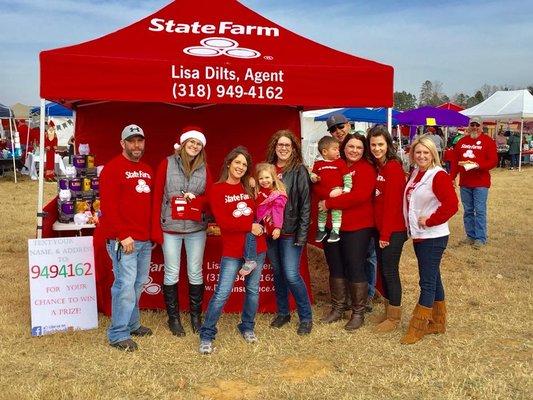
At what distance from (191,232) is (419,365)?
1932 millimetres

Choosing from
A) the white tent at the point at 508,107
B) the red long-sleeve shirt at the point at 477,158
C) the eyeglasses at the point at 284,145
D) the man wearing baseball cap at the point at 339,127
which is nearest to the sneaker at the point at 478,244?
the red long-sleeve shirt at the point at 477,158

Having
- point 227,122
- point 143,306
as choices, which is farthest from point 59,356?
point 227,122

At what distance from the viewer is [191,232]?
421 centimetres

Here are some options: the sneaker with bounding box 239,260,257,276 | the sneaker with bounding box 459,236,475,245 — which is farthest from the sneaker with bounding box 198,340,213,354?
the sneaker with bounding box 459,236,475,245

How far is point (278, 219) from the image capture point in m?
4.13

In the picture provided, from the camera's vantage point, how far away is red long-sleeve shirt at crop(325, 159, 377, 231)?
4.25 m

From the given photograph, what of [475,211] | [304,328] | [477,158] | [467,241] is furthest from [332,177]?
[467,241]

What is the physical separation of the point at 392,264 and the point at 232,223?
1354 millimetres

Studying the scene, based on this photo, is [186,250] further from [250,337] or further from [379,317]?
[379,317]

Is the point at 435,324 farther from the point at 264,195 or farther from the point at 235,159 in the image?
the point at 235,159

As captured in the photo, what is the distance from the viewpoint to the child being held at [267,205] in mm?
4051

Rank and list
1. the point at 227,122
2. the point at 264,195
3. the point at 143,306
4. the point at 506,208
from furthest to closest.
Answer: the point at 506,208, the point at 227,122, the point at 143,306, the point at 264,195

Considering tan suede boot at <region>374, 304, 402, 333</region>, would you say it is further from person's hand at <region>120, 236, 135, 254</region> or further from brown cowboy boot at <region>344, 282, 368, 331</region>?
person's hand at <region>120, 236, 135, 254</region>

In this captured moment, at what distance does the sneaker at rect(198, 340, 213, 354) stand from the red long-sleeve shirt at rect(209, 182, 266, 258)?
27.0 inches
